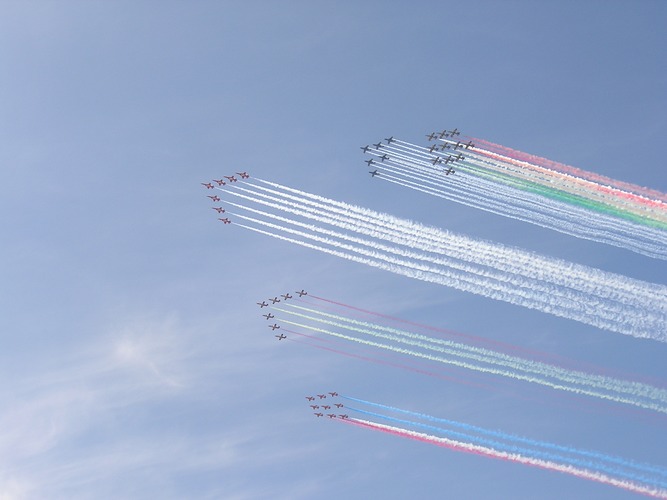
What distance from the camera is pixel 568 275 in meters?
78.0

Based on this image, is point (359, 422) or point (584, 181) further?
point (359, 422)

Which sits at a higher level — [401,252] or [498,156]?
[498,156]

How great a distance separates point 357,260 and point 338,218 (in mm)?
4816

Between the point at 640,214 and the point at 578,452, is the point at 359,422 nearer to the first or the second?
the point at 578,452

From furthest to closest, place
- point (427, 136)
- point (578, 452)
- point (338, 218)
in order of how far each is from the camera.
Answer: point (427, 136) → point (338, 218) → point (578, 452)

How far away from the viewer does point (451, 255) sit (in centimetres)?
8131

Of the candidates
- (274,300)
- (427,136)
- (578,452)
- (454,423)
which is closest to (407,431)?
(454,423)

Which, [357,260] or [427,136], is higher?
[427,136]

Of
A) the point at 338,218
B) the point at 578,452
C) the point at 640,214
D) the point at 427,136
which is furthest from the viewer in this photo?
the point at 427,136

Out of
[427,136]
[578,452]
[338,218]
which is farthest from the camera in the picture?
[427,136]

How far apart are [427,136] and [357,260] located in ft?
67.5

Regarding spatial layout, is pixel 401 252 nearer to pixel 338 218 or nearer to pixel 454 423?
pixel 338 218

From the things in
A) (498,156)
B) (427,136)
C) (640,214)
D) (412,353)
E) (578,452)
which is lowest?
(578,452)

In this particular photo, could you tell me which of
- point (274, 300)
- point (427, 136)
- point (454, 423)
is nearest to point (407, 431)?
point (454, 423)
